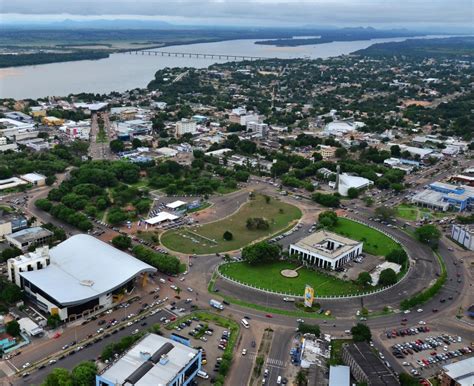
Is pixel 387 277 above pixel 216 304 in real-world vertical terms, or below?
above

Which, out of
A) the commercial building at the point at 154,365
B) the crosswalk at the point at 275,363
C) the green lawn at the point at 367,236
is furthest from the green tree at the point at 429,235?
the commercial building at the point at 154,365

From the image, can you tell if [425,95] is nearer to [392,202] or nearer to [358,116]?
[358,116]

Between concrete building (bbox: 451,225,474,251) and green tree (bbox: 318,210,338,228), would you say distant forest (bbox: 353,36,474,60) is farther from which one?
green tree (bbox: 318,210,338,228)

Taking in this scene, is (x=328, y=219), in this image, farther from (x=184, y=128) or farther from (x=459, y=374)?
(x=184, y=128)

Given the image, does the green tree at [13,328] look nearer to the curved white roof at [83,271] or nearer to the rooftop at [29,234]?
the curved white roof at [83,271]

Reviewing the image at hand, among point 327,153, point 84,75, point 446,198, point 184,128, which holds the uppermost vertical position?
point 84,75

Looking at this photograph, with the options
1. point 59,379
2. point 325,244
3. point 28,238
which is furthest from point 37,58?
point 59,379
